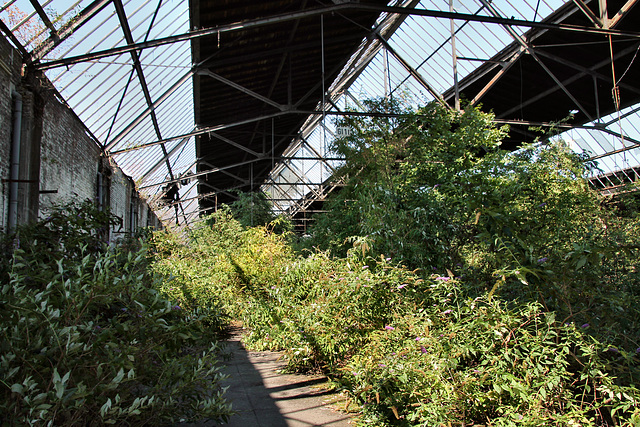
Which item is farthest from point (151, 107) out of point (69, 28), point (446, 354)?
point (446, 354)

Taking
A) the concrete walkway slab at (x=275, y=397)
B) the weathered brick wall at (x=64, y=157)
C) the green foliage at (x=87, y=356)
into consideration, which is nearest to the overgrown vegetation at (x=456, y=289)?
the concrete walkway slab at (x=275, y=397)

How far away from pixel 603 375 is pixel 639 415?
0.91 ft

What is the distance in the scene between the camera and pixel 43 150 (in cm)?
650

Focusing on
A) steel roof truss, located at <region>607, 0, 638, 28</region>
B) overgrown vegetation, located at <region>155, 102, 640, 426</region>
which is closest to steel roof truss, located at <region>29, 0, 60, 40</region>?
overgrown vegetation, located at <region>155, 102, 640, 426</region>

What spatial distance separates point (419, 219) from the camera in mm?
4664

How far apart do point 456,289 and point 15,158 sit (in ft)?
17.8

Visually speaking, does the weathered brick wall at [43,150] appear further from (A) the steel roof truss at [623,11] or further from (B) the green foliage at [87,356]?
(A) the steel roof truss at [623,11]

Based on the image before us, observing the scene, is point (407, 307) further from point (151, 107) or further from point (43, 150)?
point (151, 107)

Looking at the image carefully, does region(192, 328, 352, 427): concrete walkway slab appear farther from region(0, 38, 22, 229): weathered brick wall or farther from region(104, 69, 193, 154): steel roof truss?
region(104, 69, 193, 154): steel roof truss

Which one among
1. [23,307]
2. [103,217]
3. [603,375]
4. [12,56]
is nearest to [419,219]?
[603,375]

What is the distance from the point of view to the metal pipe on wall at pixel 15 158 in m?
5.59

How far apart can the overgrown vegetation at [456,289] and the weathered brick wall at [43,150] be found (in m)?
1.93

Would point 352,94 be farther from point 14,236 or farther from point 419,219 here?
point 14,236

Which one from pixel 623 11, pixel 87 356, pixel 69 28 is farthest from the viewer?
pixel 623 11
